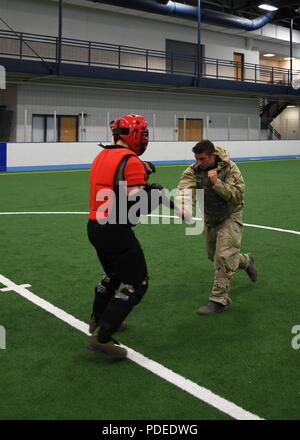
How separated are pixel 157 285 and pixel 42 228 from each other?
3911 mm

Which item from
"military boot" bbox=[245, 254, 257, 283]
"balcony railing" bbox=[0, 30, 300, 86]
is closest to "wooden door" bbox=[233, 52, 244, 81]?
"balcony railing" bbox=[0, 30, 300, 86]

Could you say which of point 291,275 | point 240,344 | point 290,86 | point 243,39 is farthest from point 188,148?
point 240,344

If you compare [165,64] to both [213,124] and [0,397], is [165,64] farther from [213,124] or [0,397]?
[0,397]

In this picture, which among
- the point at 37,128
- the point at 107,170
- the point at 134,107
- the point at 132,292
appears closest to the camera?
the point at 107,170

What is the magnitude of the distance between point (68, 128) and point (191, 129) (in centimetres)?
907

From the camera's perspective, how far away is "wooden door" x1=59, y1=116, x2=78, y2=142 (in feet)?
92.5

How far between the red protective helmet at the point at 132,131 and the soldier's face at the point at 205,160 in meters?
1.02

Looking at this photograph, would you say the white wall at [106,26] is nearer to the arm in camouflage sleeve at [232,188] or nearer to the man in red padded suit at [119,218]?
the arm in camouflage sleeve at [232,188]

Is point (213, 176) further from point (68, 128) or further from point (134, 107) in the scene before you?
point (134, 107)

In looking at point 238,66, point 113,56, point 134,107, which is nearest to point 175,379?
point 134,107

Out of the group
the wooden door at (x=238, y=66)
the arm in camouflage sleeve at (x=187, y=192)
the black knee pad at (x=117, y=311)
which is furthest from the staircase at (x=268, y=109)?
the black knee pad at (x=117, y=311)

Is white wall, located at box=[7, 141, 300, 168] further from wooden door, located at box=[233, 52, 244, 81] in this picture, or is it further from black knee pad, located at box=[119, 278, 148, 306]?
black knee pad, located at box=[119, 278, 148, 306]

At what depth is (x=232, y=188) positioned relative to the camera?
5.09 meters

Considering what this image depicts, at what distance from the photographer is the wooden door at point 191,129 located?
33.1 metres
